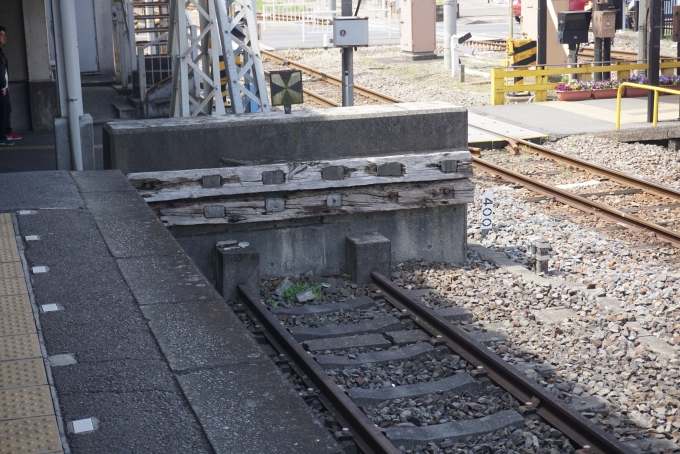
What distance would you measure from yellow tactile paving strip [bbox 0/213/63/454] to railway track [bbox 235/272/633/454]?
187 cm

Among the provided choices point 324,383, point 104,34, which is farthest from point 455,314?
point 104,34

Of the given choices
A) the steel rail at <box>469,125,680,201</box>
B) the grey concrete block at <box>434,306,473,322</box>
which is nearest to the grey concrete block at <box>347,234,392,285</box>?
the grey concrete block at <box>434,306,473,322</box>

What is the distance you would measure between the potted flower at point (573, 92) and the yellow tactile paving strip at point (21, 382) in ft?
52.6

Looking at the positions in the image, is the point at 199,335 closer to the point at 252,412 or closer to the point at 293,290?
the point at 252,412

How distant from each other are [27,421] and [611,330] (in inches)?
192

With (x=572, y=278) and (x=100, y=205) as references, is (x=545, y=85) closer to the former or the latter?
(x=572, y=278)

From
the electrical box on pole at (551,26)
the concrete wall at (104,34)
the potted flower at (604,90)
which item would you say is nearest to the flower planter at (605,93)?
the potted flower at (604,90)

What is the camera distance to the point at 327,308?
26.0ft

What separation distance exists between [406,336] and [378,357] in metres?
0.47

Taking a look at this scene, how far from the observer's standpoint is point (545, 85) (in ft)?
64.4

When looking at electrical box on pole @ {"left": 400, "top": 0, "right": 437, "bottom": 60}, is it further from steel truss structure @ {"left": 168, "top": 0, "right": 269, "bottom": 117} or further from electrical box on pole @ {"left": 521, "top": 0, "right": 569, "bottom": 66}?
steel truss structure @ {"left": 168, "top": 0, "right": 269, "bottom": 117}

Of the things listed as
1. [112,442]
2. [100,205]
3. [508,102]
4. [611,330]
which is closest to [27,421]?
[112,442]

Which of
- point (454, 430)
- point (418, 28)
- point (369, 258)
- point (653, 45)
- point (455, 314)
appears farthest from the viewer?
point (418, 28)

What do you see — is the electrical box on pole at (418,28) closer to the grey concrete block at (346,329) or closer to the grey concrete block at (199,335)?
the grey concrete block at (346,329)
